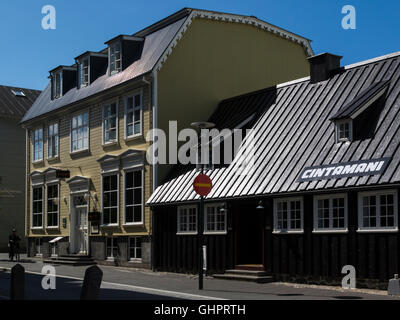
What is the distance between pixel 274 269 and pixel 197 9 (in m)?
12.2

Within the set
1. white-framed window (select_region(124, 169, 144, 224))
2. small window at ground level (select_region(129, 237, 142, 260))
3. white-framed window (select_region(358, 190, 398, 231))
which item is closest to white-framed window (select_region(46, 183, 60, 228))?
white-framed window (select_region(124, 169, 144, 224))

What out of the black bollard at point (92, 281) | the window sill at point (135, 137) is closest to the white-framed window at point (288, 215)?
the window sill at point (135, 137)

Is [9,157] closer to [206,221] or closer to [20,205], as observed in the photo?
[20,205]

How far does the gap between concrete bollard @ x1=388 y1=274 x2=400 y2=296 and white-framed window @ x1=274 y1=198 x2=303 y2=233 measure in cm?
357

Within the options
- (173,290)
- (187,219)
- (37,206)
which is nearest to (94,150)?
(37,206)

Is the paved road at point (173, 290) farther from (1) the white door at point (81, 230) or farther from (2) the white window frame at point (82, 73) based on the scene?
(2) the white window frame at point (82, 73)

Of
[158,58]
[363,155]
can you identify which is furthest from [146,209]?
[363,155]

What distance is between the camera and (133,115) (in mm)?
27156

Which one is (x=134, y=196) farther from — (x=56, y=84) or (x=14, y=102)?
(x=14, y=102)

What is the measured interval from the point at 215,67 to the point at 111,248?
8970 mm

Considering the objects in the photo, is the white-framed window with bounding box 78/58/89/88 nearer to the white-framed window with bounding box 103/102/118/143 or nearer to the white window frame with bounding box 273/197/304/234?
the white-framed window with bounding box 103/102/118/143

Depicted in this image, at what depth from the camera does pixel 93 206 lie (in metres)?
29.9

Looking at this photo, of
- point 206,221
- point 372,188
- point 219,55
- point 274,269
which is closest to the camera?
point 372,188
